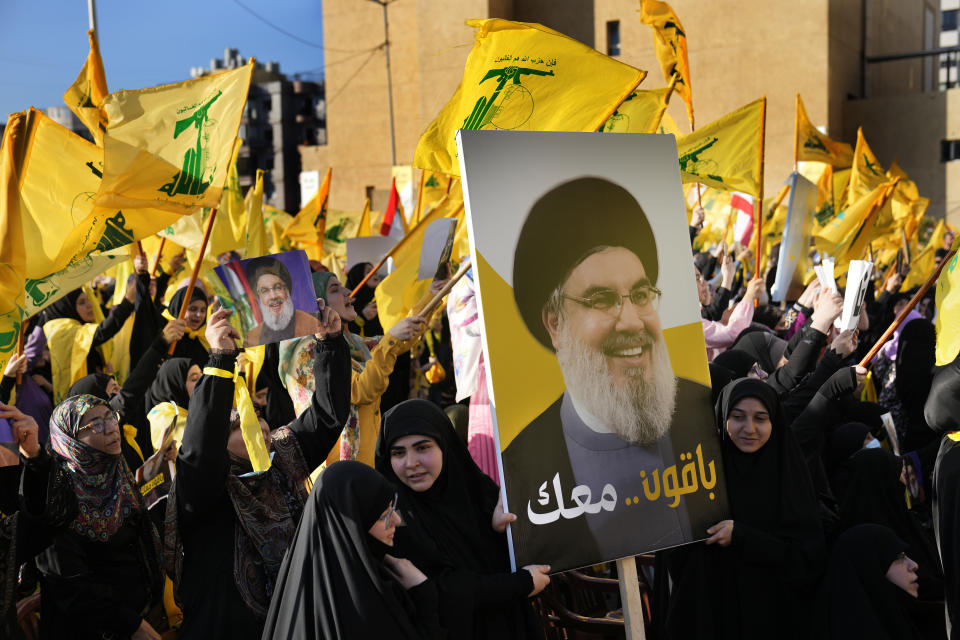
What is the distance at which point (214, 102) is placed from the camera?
15.1 ft

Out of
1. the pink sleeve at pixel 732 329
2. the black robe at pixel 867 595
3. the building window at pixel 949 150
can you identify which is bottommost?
the black robe at pixel 867 595

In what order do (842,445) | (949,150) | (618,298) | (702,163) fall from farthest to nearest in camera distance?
(949,150), (702,163), (842,445), (618,298)

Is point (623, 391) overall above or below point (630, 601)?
above

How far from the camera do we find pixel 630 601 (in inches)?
107

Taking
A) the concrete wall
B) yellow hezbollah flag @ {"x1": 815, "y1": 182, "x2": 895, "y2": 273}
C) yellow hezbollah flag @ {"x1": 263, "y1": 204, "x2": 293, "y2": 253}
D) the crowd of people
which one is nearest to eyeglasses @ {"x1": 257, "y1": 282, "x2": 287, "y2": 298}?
the crowd of people

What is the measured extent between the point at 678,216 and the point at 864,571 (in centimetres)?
130

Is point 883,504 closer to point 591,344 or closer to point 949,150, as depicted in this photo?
point 591,344

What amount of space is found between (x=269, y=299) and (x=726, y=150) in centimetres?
427

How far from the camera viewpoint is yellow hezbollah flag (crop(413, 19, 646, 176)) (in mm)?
4094

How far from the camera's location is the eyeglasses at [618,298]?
2801mm

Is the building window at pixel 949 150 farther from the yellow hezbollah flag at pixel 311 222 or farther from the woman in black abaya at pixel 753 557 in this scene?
the woman in black abaya at pixel 753 557

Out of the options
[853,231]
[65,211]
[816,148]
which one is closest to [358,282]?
[65,211]

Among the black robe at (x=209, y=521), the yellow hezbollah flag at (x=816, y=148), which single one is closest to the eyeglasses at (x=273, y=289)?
the black robe at (x=209, y=521)

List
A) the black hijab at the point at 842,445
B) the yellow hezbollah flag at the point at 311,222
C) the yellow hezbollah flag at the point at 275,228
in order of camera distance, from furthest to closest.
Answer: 1. the yellow hezbollah flag at the point at 275,228
2. the yellow hezbollah flag at the point at 311,222
3. the black hijab at the point at 842,445
